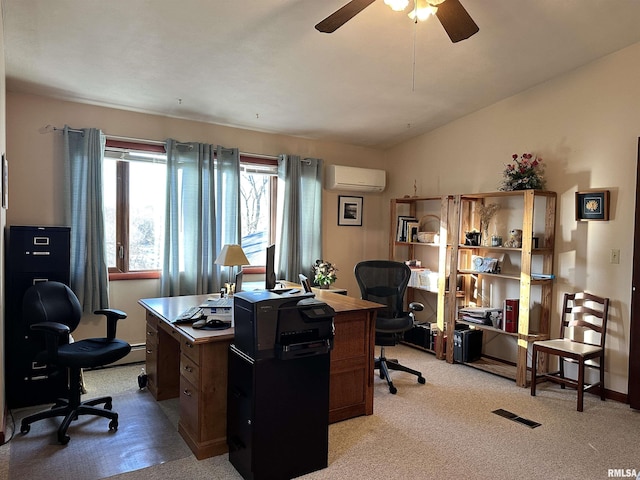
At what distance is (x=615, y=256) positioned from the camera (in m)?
3.62

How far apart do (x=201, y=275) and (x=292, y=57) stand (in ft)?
7.49

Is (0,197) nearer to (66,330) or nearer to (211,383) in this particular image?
(66,330)

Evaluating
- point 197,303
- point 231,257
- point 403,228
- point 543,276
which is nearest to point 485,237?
point 543,276

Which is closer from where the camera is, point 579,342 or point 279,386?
point 279,386

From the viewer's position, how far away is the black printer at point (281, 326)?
7.32 feet

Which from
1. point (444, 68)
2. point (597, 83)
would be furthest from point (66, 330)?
point (597, 83)

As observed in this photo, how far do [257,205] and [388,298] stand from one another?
1951 mm

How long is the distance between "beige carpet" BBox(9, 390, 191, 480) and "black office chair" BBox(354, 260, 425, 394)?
1813 mm

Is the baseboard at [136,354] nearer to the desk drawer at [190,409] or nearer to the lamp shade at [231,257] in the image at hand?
the lamp shade at [231,257]

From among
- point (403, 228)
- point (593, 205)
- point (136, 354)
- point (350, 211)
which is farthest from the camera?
point (350, 211)

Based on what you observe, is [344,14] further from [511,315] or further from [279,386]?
[511,315]

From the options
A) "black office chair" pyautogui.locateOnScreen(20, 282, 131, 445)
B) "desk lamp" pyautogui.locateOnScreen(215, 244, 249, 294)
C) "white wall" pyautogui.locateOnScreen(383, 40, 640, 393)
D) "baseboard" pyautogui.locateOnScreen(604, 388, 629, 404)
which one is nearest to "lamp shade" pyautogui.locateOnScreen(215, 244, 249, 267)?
"desk lamp" pyautogui.locateOnScreen(215, 244, 249, 294)

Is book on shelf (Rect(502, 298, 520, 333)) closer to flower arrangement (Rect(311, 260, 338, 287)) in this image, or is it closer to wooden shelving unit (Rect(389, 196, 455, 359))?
wooden shelving unit (Rect(389, 196, 455, 359))

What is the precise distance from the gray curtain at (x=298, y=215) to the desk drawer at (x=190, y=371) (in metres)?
2.29
